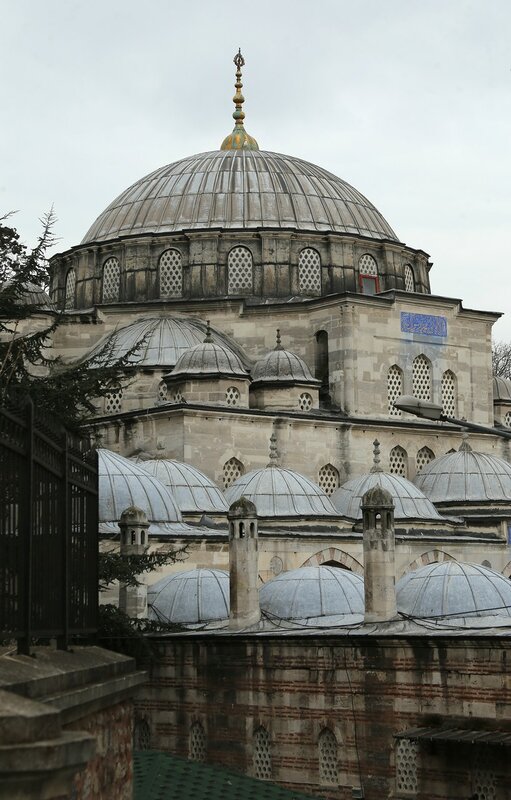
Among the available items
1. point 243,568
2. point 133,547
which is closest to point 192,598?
point 133,547

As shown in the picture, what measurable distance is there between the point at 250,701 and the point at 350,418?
1777 cm

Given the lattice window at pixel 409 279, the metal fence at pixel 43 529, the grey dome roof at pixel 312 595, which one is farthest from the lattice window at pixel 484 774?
the lattice window at pixel 409 279

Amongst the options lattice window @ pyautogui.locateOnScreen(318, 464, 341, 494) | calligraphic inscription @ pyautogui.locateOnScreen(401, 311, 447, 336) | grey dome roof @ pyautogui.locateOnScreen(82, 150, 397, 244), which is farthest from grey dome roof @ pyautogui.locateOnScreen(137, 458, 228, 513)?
grey dome roof @ pyautogui.locateOnScreen(82, 150, 397, 244)

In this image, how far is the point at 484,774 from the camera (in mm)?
22359

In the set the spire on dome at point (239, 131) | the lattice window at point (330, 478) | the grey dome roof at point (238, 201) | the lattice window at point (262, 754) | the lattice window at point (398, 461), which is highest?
the spire on dome at point (239, 131)

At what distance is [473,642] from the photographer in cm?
2322

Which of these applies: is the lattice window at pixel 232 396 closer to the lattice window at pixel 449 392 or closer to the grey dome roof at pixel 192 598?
the lattice window at pixel 449 392

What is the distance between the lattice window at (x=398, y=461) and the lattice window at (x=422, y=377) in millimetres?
1928

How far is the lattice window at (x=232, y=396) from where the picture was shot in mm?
42531

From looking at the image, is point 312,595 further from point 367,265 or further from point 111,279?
point 111,279

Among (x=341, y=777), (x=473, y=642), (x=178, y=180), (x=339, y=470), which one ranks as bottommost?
(x=341, y=777)

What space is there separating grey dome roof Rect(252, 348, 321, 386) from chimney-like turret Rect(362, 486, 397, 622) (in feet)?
53.6

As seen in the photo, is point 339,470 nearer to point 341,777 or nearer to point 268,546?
point 268,546

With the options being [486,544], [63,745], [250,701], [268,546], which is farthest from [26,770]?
[486,544]
